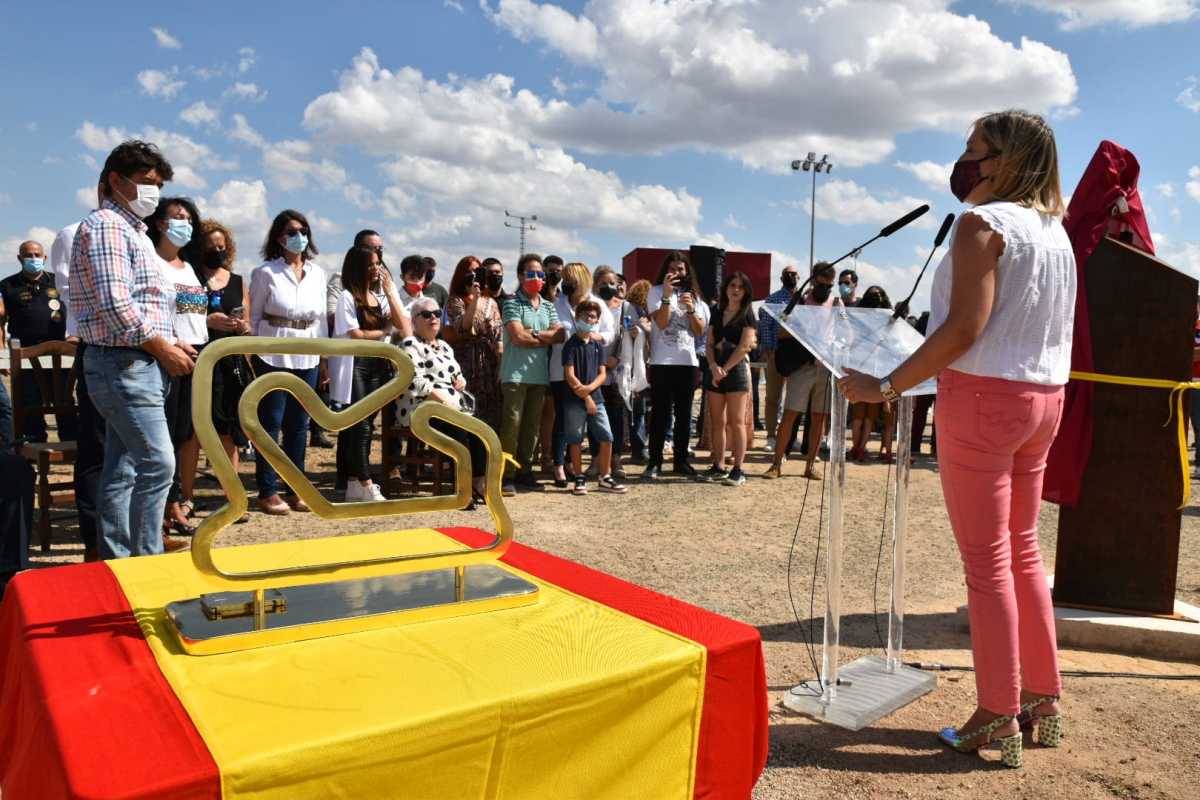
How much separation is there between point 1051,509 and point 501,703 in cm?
751

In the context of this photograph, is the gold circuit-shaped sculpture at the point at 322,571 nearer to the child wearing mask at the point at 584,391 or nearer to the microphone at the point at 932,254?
the microphone at the point at 932,254

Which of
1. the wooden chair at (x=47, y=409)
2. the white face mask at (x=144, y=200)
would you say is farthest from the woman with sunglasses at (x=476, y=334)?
the white face mask at (x=144, y=200)

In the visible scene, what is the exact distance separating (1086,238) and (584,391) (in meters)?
4.31

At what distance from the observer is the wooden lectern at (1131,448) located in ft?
12.6

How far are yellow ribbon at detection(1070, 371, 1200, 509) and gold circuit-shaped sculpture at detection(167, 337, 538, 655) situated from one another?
125 inches

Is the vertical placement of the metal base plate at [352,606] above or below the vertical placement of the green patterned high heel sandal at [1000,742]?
above

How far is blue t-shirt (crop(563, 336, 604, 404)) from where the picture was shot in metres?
7.56

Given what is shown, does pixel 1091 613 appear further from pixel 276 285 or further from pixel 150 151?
pixel 276 285

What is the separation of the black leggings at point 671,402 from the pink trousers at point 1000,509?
220 inches

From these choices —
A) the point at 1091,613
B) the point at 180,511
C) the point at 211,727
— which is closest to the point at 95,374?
the point at 180,511

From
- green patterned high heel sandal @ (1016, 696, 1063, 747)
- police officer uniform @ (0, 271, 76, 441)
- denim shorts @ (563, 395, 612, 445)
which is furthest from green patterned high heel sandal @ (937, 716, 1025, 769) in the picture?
police officer uniform @ (0, 271, 76, 441)

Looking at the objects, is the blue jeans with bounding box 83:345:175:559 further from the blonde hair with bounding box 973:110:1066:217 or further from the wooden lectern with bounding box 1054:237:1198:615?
the wooden lectern with bounding box 1054:237:1198:615

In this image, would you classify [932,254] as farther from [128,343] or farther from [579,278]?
[579,278]

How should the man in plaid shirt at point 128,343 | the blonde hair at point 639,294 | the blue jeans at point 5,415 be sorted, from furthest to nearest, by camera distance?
the blonde hair at point 639,294
the blue jeans at point 5,415
the man in plaid shirt at point 128,343
